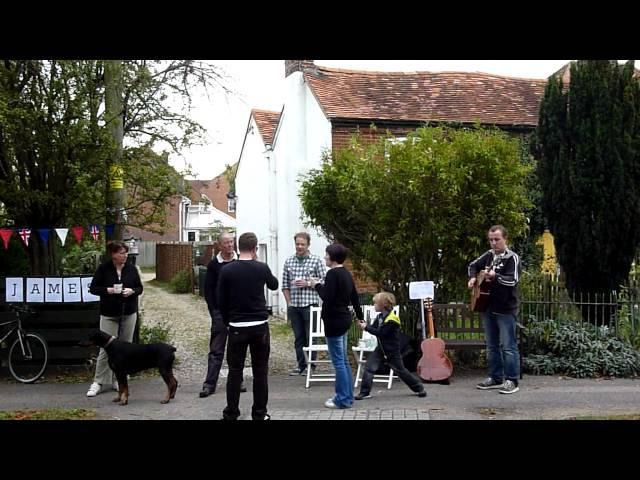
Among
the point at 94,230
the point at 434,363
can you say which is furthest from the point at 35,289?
the point at 434,363

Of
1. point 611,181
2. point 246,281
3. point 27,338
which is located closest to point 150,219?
point 27,338

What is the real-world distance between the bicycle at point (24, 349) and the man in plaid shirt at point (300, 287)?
327 cm

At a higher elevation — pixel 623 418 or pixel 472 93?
pixel 472 93

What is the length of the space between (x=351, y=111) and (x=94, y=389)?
8.85 metres

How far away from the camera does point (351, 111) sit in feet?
51.6

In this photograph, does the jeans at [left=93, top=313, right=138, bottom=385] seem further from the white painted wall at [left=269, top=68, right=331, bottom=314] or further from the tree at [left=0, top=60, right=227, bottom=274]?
the white painted wall at [left=269, top=68, right=331, bottom=314]

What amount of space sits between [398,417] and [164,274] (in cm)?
2505

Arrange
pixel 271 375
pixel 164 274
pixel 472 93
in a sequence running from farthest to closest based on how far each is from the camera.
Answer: pixel 164 274 < pixel 472 93 < pixel 271 375

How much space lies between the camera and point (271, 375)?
10.4m

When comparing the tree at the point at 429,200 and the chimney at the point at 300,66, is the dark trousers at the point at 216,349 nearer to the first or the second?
the tree at the point at 429,200

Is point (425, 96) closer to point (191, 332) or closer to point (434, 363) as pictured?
point (191, 332)

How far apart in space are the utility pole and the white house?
544cm
